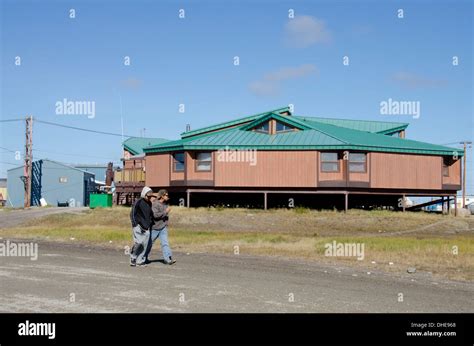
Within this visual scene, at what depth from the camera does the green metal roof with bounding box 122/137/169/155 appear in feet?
174

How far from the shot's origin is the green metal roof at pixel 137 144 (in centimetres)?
5294

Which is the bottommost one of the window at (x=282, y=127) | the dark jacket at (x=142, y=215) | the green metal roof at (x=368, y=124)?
the dark jacket at (x=142, y=215)

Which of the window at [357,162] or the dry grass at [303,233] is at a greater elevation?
the window at [357,162]

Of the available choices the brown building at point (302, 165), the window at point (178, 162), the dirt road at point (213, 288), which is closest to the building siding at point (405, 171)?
the brown building at point (302, 165)

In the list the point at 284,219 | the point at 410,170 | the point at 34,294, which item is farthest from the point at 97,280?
the point at 410,170

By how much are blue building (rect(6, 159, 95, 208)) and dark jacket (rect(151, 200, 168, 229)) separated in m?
52.8

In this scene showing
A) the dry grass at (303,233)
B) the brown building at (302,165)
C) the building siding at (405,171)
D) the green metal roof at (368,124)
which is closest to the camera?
the dry grass at (303,233)

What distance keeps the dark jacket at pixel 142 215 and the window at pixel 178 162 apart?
917 inches

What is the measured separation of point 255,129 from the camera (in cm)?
4009

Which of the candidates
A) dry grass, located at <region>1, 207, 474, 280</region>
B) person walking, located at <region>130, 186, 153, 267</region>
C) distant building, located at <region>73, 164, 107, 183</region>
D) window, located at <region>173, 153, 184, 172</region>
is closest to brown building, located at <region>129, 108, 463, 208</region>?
window, located at <region>173, 153, 184, 172</region>

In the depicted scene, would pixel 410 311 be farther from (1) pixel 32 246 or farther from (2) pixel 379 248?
(1) pixel 32 246

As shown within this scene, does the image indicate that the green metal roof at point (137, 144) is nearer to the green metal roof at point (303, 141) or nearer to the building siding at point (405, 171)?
the green metal roof at point (303, 141)

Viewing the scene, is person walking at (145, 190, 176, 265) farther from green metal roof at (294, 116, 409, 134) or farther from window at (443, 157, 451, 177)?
green metal roof at (294, 116, 409, 134)

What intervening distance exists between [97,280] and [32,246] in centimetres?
943
